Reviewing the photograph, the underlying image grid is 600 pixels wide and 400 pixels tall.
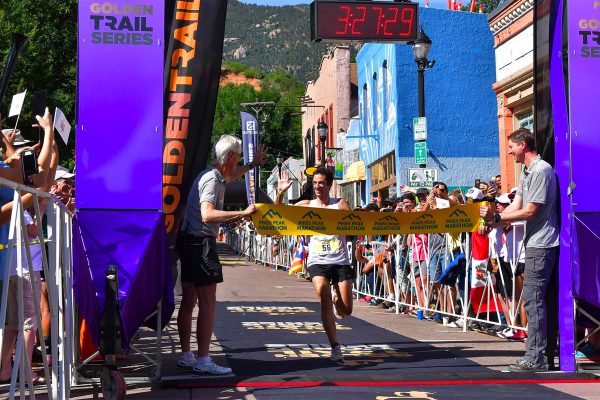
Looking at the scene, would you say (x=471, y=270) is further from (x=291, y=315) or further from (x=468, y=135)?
(x=468, y=135)

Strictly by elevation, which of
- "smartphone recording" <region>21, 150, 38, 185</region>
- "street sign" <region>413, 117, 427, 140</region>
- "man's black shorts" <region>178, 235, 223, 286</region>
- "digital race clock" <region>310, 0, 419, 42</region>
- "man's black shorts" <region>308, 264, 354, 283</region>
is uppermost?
"digital race clock" <region>310, 0, 419, 42</region>

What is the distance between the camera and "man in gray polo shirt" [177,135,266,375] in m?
8.66

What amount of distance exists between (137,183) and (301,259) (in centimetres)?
1653

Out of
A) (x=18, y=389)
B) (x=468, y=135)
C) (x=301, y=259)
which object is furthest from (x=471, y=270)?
(x=468, y=135)

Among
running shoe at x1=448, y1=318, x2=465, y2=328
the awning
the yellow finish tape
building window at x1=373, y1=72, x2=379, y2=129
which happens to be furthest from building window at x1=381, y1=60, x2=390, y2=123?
the yellow finish tape

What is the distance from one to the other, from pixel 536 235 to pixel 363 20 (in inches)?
277

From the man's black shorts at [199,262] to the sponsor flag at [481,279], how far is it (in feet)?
16.4

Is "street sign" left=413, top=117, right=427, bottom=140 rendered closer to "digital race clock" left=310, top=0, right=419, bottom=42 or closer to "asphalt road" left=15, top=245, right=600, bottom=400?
"digital race clock" left=310, top=0, right=419, bottom=42

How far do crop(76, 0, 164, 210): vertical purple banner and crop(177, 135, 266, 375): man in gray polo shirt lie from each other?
0.67 metres

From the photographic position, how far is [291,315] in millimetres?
15062

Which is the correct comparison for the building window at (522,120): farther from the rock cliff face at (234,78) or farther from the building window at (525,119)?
the rock cliff face at (234,78)

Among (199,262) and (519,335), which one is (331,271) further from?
(519,335)

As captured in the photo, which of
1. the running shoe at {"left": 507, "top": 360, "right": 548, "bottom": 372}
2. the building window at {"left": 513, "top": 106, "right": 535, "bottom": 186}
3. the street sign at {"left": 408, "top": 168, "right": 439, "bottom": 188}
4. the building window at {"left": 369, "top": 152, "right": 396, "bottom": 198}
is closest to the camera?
Answer: the running shoe at {"left": 507, "top": 360, "right": 548, "bottom": 372}

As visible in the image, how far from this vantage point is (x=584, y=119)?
8891 mm
